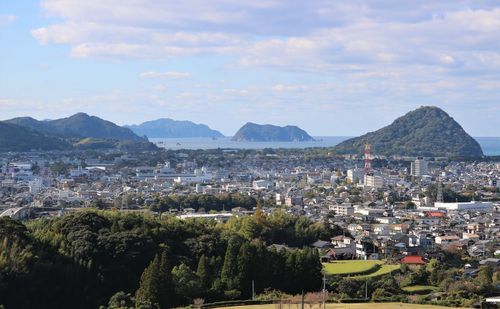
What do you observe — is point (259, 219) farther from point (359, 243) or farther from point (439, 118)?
point (439, 118)

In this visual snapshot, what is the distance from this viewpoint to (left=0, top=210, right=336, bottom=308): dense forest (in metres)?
18.6

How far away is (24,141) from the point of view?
9062 cm

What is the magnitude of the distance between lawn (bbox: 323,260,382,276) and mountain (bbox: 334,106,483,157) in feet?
246

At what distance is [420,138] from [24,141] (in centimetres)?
5466

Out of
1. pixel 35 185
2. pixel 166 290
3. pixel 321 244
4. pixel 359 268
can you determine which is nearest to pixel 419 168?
pixel 35 185

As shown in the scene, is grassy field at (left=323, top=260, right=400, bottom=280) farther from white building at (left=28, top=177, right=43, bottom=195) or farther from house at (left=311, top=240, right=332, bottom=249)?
white building at (left=28, top=177, right=43, bottom=195)

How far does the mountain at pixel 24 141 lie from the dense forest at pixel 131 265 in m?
66.4

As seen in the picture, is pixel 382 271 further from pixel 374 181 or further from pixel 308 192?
pixel 374 181

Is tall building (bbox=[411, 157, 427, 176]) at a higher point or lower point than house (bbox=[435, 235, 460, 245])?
higher

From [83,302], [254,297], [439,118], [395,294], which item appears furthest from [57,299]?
[439,118]

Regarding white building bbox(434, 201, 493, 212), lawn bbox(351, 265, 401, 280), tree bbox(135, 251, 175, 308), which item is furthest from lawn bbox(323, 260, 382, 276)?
white building bbox(434, 201, 493, 212)

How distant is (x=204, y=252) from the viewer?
2316 centimetres

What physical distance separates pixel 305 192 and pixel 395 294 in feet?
121

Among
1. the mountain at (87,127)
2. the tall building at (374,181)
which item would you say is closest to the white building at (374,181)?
the tall building at (374,181)
